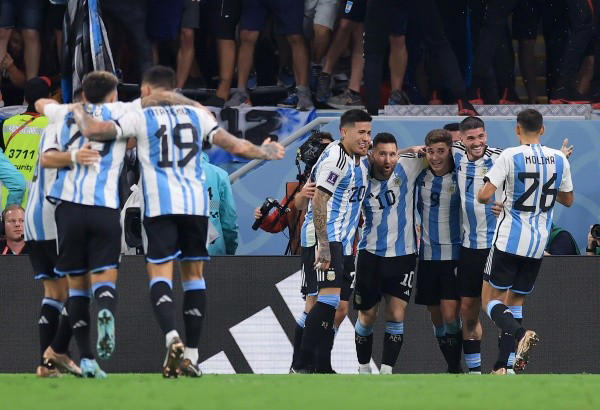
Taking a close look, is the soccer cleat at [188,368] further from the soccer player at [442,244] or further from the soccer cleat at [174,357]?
the soccer player at [442,244]

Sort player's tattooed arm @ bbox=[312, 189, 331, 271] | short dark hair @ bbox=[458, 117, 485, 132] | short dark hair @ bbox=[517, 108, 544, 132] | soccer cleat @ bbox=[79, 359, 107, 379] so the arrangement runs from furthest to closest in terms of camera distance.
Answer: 1. short dark hair @ bbox=[458, 117, 485, 132]
2. player's tattooed arm @ bbox=[312, 189, 331, 271]
3. short dark hair @ bbox=[517, 108, 544, 132]
4. soccer cleat @ bbox=[79, 359, 107, 379]

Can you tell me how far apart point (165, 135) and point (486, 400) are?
2713 mm

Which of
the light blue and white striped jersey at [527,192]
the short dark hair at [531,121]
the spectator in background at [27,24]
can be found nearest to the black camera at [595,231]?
the light blue and white striped jersey at [527,192]

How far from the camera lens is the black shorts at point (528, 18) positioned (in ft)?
48.6

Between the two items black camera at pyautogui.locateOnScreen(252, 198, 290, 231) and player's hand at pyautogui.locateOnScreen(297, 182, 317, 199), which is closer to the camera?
player's hand at pyautogui.locateOnScreen(297, 182, 317, 199)

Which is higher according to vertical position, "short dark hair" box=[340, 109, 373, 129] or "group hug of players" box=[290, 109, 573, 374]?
"short dark hair" box=[340, 109, 373, 129]

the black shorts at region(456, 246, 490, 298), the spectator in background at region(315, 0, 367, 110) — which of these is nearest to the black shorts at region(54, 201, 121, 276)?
the black shorts at region(456, 246, 490, 298)

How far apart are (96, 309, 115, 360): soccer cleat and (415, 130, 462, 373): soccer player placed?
3.57 m

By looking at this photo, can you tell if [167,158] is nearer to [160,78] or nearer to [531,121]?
[160,78]

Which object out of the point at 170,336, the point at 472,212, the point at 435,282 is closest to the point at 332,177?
the point at 472,212

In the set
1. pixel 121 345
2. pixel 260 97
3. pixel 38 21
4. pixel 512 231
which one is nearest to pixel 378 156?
pixel 512 231

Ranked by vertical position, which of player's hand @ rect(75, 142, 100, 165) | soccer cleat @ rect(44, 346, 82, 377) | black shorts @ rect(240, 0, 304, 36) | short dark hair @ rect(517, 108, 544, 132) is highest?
black shorts @ rect(240, 0, 304, 36)

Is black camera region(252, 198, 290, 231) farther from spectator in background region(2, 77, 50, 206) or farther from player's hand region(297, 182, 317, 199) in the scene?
spectator in background region(2, 77, 50, 206)

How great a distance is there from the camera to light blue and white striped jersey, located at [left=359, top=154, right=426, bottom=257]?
11.1m
